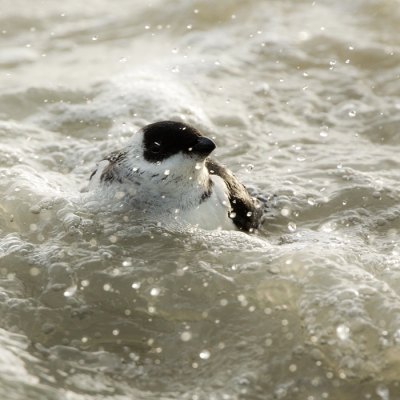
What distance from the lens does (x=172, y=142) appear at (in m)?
5.13

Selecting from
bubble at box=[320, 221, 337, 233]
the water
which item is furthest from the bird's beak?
bubble at box=[320, 221, 337, 233]

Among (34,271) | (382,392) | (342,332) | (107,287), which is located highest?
(34,271)

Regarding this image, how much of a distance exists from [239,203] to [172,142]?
0.98 metres

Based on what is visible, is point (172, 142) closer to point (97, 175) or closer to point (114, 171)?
point (114, 171)

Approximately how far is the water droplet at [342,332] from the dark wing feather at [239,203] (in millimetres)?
1710

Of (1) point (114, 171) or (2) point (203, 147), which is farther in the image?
(1) point (114, 171)

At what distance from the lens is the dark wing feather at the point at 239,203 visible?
18.6ft

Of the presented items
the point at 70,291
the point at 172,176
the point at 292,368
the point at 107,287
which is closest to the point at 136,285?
the point at 107,287

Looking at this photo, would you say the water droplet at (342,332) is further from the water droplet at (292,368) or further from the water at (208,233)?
the water droplet at (292,368)

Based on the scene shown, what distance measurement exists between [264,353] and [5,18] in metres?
8.24

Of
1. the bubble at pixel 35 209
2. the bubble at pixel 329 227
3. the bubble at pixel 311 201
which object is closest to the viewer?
the bubble at pixel 35 209

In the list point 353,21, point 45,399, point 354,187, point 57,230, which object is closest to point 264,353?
point 45,399

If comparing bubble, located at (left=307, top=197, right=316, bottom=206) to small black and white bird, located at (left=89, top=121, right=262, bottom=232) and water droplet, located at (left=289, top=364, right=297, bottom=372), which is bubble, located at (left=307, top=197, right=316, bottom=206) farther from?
water droplet, located at (left=289, top=364, right=297, bottom=372)

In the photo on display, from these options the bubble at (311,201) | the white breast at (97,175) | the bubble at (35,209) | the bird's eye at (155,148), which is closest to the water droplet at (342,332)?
the bird's eye at (155,148)
